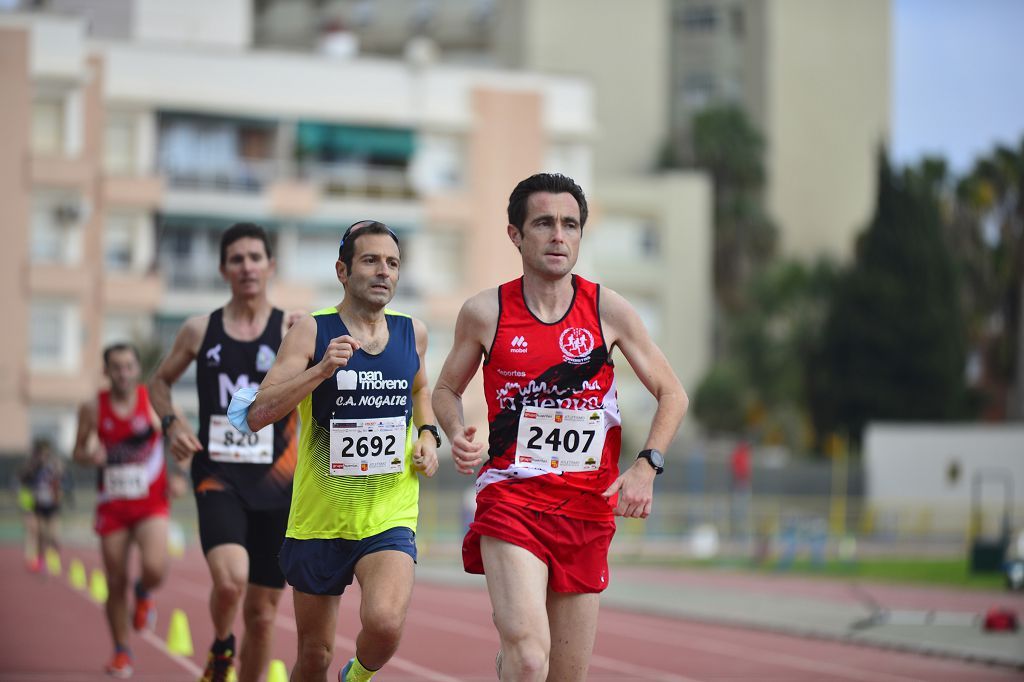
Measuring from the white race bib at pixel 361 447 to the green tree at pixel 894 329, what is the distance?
5361cm

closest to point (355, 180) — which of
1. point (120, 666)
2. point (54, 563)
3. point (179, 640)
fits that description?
point (54, 563)

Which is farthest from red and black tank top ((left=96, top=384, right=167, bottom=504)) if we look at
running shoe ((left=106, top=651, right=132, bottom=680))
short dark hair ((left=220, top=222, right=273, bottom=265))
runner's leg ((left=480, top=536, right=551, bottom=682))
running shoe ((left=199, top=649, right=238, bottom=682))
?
runner's leg ((left=480, top=536, right=551, bottom=682))

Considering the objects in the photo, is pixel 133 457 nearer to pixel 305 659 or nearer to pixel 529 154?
pixel 305 659

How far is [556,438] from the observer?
7121mm

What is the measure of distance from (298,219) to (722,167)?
2590 centimetres

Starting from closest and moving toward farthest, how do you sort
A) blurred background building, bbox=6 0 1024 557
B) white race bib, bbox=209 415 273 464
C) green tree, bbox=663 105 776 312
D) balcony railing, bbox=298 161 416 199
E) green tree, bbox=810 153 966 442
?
white race bib, bbox=209 415 273 464 < blurred background building, bbox=6 0 1024 557 < balcony railing, bbox=298 161 416 199 < green tree, bbox=810 153 966 442 < green tree, bbox=663 105 776 312

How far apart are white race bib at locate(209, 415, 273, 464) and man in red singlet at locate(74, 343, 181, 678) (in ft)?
8.44

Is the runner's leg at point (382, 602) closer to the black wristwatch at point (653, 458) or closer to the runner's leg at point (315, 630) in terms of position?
the runner's leg at point (315, 630)

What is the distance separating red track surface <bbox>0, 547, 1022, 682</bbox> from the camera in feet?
41.4

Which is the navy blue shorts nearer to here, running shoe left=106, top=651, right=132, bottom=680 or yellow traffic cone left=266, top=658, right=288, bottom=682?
yellow traffic cone left=266, top=658, right=288, bottom=682

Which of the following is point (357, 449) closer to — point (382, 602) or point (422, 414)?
point (422, 414)

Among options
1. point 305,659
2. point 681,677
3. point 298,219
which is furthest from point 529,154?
point 305,659

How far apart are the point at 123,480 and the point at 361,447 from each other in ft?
16.4

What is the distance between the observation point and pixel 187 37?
5828cm
